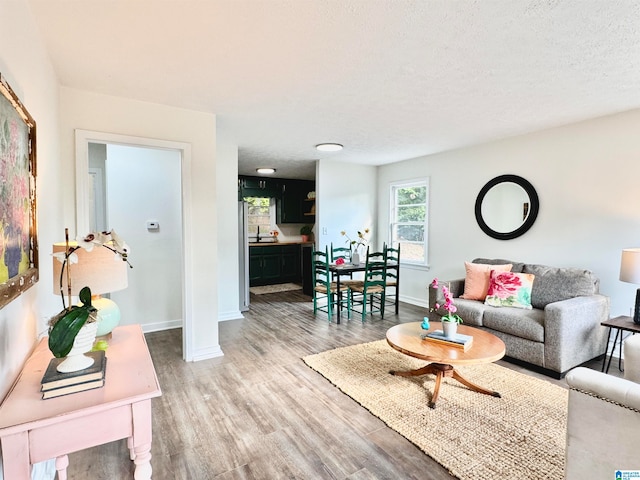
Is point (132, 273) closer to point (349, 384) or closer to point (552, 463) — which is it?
point (349, 384)

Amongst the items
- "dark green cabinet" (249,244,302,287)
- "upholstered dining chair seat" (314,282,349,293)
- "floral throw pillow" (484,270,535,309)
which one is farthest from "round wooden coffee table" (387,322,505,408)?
"dark green cabinet" (249,244,302,287)

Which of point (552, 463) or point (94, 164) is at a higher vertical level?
point (94, 164)

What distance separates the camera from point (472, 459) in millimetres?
1806

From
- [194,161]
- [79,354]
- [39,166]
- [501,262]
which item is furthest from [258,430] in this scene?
[501,262]

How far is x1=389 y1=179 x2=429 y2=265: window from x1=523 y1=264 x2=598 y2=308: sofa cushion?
72.9 inches

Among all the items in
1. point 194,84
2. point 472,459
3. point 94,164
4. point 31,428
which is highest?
point 194,84

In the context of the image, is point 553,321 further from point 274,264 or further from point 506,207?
point 274,264

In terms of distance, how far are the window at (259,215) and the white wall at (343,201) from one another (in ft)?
7.97

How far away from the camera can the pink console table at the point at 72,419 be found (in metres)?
0.99

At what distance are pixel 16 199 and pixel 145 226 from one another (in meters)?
2.85

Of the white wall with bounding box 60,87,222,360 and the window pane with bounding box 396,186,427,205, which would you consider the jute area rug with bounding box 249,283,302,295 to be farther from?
the white wall with bounding box 60,87,222,360

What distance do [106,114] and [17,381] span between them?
222 cm

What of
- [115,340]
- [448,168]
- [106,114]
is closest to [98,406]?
[115,340]

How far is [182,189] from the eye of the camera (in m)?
3.05
